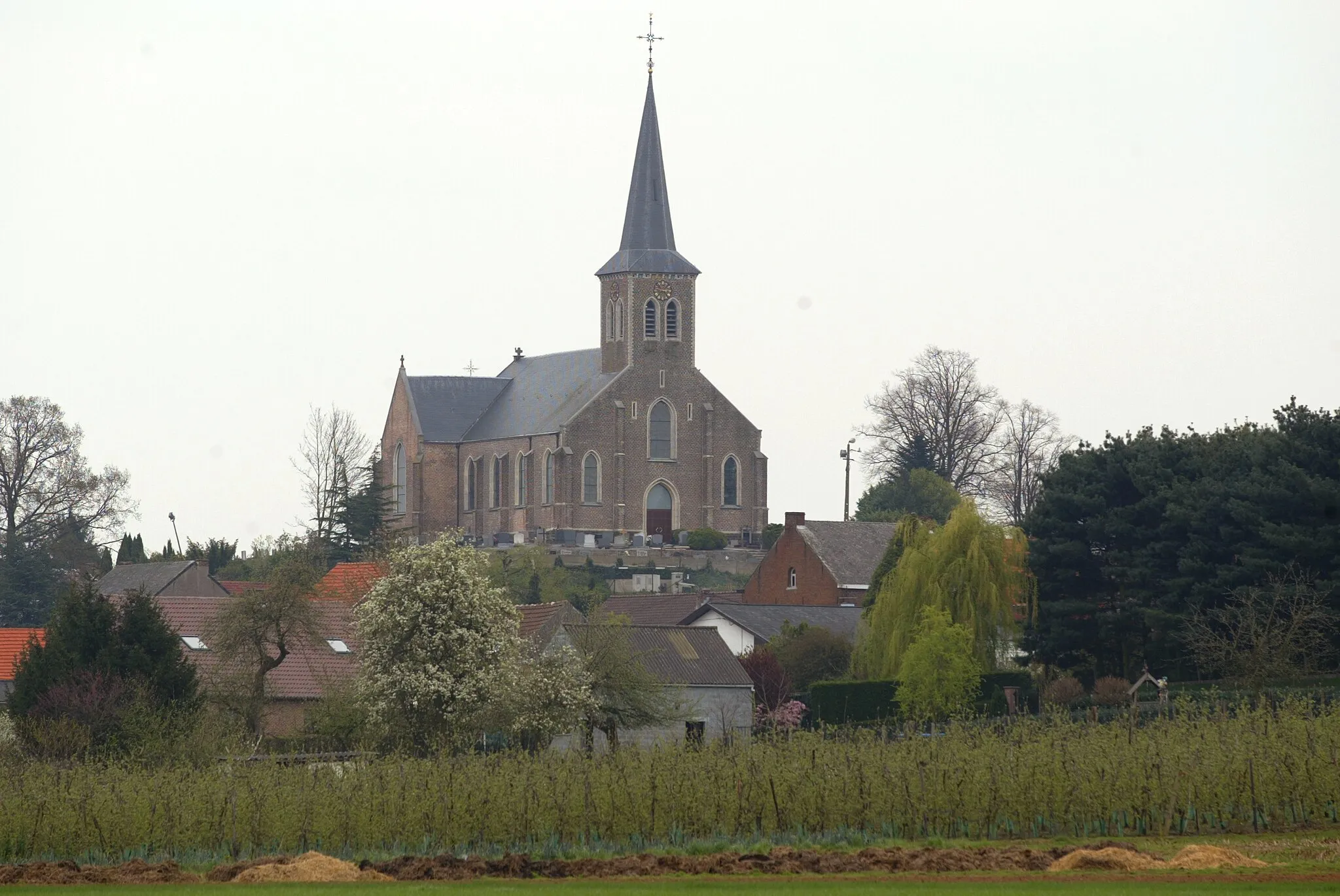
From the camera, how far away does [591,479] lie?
93.9 m

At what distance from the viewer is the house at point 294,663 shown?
42.9m

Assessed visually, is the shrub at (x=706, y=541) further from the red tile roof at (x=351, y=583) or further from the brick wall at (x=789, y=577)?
the red tile roof at (x=351, y=583)

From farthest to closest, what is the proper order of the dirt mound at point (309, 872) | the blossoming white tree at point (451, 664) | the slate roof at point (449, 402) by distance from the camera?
the slate roof at point (449, 402) → the blossoming white tree at point (451, 664) → the dirt mound at point (309, 872)

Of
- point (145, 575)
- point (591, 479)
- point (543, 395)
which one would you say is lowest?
point (145, 575)

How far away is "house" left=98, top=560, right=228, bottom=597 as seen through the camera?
7138 cm

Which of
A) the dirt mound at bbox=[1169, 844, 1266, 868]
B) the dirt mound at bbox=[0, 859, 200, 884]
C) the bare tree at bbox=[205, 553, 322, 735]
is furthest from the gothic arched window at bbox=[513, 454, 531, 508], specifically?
the dirt mound at bbox=[1169, 844, 1266, 868]

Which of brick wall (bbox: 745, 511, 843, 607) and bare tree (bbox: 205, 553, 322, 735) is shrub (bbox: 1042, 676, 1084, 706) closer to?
bare tree (bbox: 205, 553, 322, 735)

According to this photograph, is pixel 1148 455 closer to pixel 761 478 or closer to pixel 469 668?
pixel 469 668

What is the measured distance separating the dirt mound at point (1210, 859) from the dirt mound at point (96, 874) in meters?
9.78

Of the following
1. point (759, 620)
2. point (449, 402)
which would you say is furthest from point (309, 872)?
point (449, 402)

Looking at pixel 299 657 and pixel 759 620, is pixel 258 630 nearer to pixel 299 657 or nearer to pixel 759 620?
pixel 299 657

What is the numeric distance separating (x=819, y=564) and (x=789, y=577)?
5.98ft

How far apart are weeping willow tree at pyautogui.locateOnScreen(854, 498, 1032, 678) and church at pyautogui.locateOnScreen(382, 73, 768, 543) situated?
41597 mm

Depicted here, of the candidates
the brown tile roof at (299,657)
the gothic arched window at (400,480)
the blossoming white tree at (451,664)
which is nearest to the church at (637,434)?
the gothic arched window at (400,480)
